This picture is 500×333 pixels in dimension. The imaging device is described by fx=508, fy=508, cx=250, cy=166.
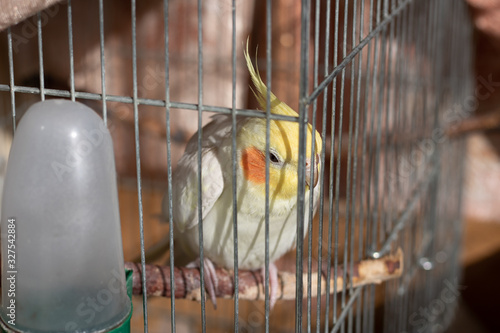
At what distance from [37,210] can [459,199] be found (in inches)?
66.3

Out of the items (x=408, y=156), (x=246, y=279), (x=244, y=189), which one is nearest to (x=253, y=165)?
(x=244, y=189)

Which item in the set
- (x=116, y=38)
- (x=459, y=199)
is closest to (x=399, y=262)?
(x=459, y=199)

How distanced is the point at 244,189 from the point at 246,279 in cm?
18

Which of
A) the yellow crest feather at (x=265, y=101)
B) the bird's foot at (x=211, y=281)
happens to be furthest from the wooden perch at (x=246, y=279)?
the yellow crest feather at (x=265, y=101)

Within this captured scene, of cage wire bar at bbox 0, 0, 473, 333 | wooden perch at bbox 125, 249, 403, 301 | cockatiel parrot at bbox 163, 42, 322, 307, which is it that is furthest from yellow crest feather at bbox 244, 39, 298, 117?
wooden perch at bbox 125, 249, 403, 301

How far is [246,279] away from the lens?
910 mm

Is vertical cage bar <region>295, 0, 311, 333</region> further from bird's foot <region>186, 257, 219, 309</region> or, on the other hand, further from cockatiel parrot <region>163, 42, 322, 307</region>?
bird's foot <region>186, 257, 219, 309</region>

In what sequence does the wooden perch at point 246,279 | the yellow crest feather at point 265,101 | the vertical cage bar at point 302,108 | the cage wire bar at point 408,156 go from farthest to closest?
1. the cage wire bar at point 408,156
2. the wooden perch at point 246,279
3. the yellow crest feather at point 265,101
4. the vertical cage bar at point 302,108

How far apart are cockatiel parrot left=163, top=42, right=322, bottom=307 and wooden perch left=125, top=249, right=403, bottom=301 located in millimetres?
22

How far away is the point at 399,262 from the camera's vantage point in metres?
0.92

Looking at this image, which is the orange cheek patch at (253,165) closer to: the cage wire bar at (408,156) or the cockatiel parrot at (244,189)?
the cockatiel parrot at (244,189)

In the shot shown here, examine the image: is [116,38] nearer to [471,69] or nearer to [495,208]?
[471,69]

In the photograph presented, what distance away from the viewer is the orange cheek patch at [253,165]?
0.82 metres

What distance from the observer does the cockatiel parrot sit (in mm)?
771
